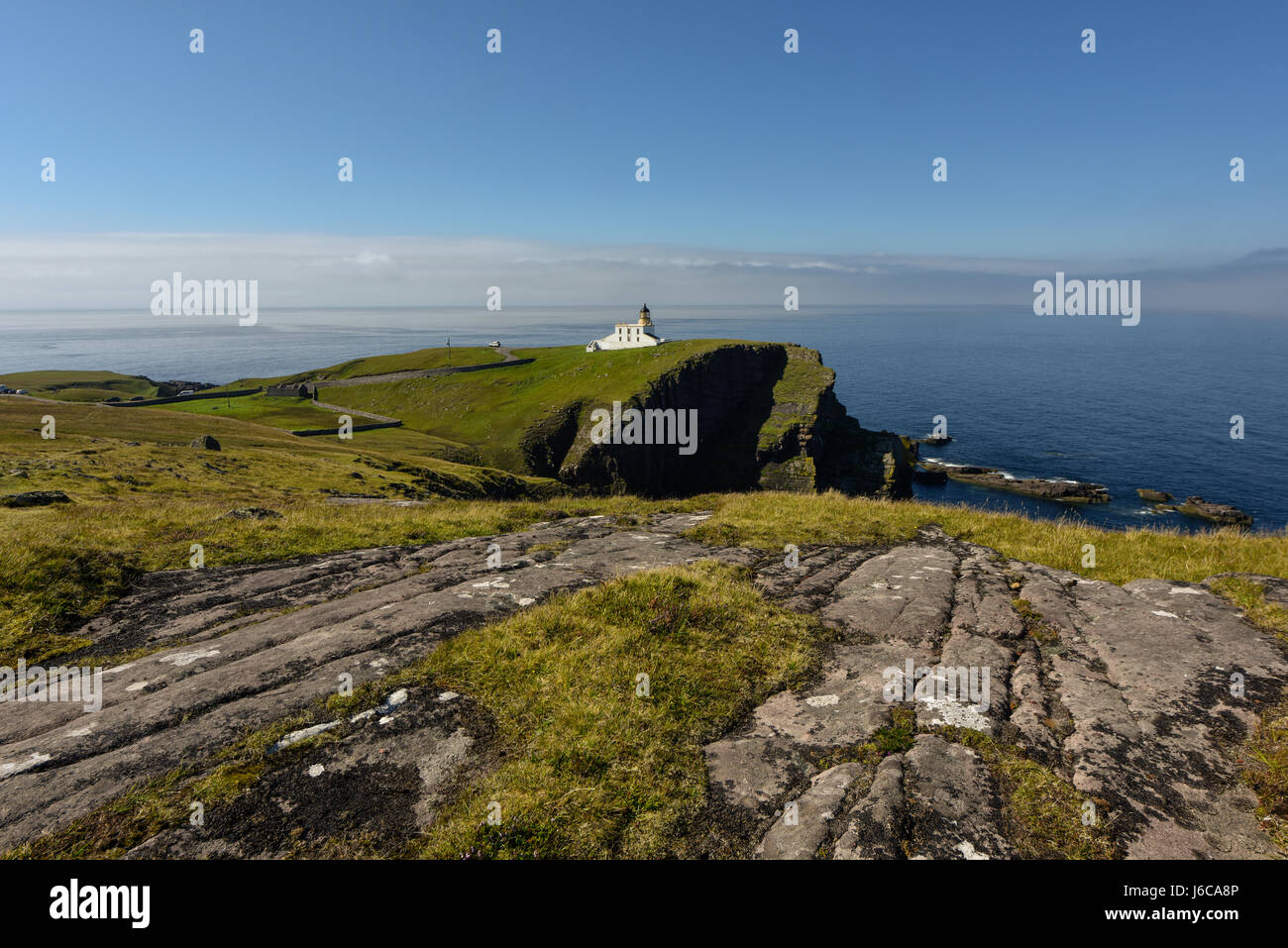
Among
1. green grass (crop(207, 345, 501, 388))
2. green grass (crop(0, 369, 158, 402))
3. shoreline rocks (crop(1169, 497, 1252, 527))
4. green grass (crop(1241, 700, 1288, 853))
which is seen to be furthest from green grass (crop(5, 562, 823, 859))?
green grass (crop(0, 369, 158, 402))

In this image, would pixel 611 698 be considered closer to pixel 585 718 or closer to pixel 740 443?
pixel 585 718

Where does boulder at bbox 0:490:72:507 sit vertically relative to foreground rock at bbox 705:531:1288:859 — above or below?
above

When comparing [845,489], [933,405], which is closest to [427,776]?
[845,489]

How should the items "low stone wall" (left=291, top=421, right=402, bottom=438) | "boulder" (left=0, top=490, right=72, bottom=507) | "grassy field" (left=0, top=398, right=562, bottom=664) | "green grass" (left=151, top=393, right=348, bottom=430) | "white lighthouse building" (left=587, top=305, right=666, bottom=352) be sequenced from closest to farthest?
"grassy field" (left=0, top=398, right=562, bottom=664)
"boulder" (left=0, top=490, right=72, bottom=507)
"low stone wall" (left=291, top=421, right=402, bottom=438)
"green grass" (left=151, top=393, right=348, bottom=430)
"white lighthouse building" (left=587, top=305, right=666, bottom=352)

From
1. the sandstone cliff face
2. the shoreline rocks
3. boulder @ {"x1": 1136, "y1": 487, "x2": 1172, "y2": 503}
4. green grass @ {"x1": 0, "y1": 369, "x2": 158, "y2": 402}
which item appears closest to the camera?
the shoreline rocks

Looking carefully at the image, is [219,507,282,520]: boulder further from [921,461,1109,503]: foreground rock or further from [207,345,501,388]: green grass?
[207,345,501,388]: green grass

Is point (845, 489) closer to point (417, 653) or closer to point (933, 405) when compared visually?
point (933, 405)

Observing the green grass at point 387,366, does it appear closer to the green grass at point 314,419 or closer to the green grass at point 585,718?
the green grass at point 314,419
